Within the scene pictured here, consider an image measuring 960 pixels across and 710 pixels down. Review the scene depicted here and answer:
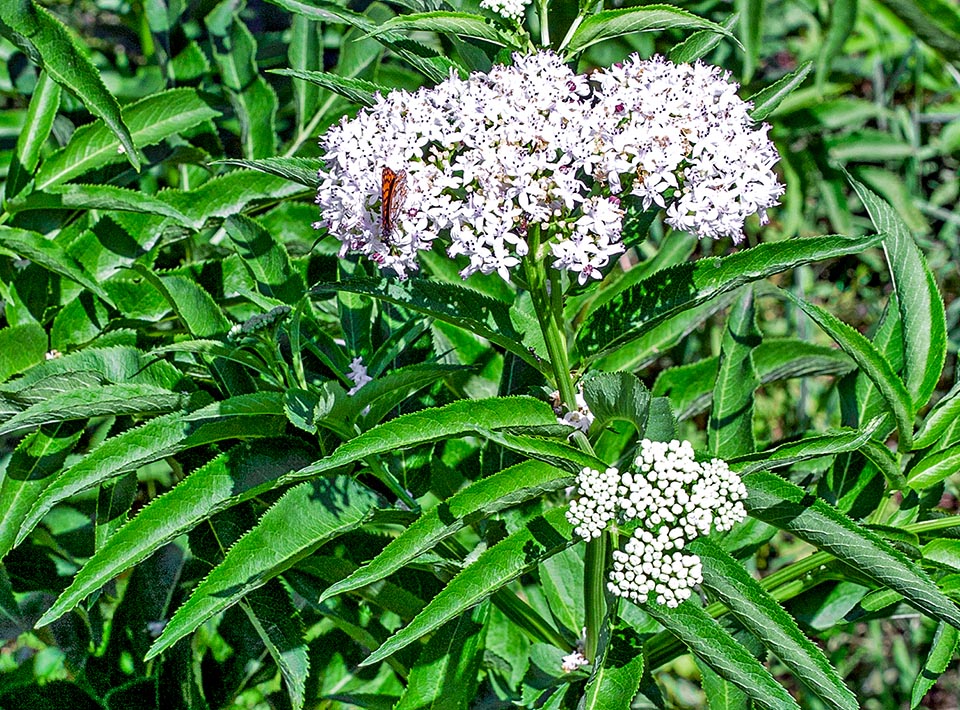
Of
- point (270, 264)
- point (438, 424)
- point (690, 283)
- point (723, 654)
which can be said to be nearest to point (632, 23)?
point (690, 283)

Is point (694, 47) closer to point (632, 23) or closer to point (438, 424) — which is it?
point (632, 23)

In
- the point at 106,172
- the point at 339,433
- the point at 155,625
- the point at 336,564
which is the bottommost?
the point at 155,625

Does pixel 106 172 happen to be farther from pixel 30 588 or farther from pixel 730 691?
pixel 730 691

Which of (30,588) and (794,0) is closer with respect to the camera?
(30,588)

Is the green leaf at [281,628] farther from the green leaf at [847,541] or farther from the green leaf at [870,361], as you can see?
the green leaf at [870,361]

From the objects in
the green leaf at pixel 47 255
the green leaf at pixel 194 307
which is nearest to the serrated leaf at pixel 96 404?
the green leaf at pixel 194 307

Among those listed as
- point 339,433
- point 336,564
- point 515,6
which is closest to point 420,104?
point 515,6

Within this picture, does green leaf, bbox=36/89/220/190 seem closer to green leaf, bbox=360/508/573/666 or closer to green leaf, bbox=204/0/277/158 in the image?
green leaf, bbox=204/0/277/158
